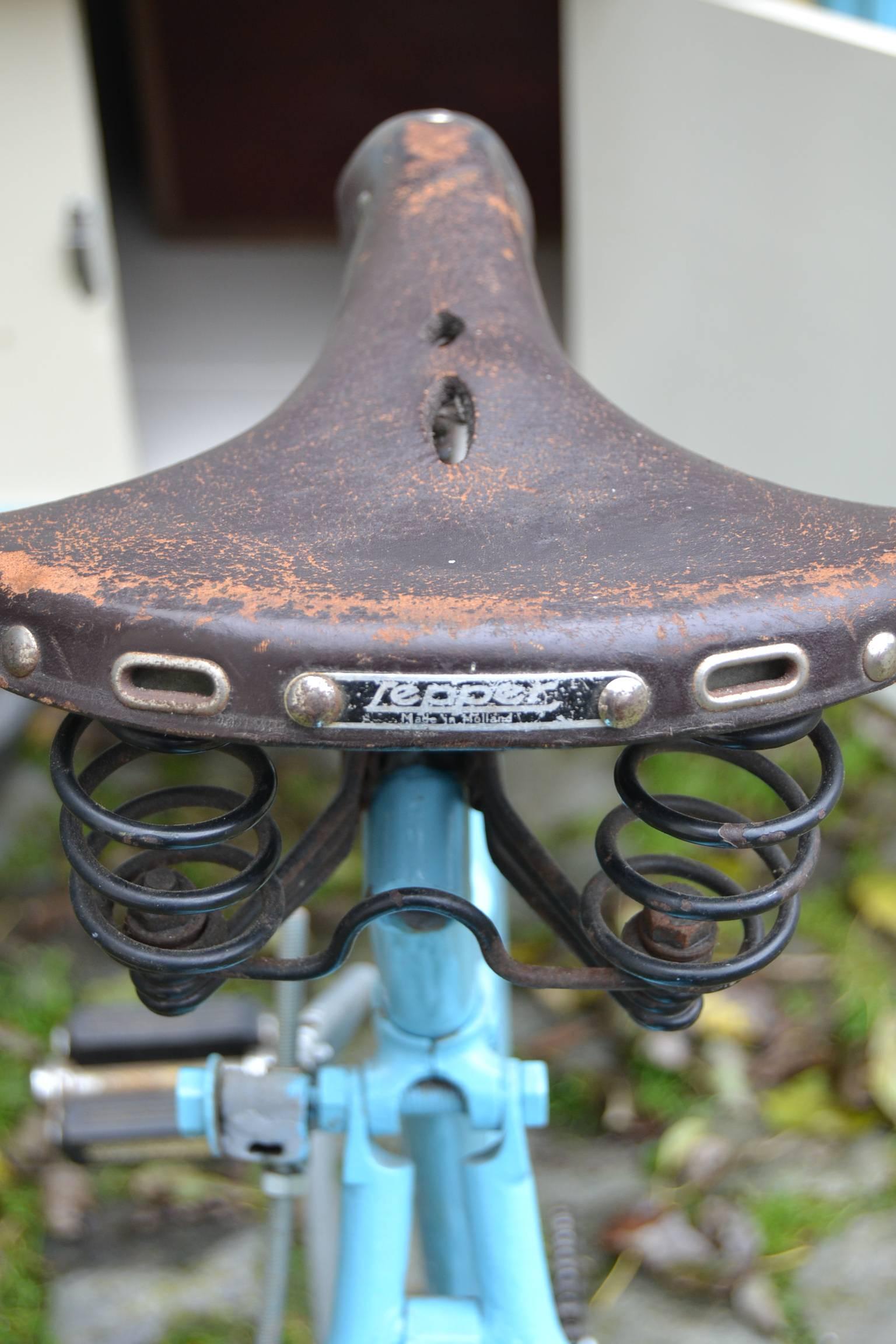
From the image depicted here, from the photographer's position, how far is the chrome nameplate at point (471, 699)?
0.57 metres

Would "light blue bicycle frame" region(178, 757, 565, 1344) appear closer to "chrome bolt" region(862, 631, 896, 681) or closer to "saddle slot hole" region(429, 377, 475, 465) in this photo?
"saddle slot hole" region(429, 377, 475, 465)

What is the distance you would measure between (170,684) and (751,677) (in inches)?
11.4

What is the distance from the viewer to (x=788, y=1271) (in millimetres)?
1641

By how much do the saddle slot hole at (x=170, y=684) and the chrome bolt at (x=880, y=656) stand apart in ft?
1.06

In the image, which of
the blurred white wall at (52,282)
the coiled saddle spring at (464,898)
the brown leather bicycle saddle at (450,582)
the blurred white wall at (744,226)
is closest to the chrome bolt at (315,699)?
the brown leather bicycle saddle at (450,582)

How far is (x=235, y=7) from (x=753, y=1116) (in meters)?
3.57

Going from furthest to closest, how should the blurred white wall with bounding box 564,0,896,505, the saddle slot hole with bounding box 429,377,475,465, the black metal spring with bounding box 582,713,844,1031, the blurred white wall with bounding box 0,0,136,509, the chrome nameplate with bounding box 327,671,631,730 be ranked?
1. the blurred white wall with bounding box 0,0,136,509
2. the blurred white wall with bounding box 564,0,896,505
3. the saddle slot hole with bounding box 429,377,475,465
4. the black metal spring with bounding box 582,713,844,1031
5. the chrome nameplate with bounding box 327,671,631,730

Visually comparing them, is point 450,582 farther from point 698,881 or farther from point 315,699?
point 698,881

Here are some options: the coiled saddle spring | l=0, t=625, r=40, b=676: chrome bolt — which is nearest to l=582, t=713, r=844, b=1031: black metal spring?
the coiled saddle spring

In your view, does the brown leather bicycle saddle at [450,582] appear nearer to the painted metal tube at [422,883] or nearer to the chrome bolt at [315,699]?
the chrome bolt at [315,699]

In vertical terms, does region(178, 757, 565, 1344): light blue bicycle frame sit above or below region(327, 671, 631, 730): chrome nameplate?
below

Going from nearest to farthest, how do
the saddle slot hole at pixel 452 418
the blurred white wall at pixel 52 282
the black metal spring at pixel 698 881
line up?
1. the black metal spring at pixel 698 881
2. the saddle slot hole at pixel 452 418
3. the blurred white wall at pixel 52 282

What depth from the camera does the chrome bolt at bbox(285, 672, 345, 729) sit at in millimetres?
580

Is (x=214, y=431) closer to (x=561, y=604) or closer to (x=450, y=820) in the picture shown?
(x=450, y=820)
